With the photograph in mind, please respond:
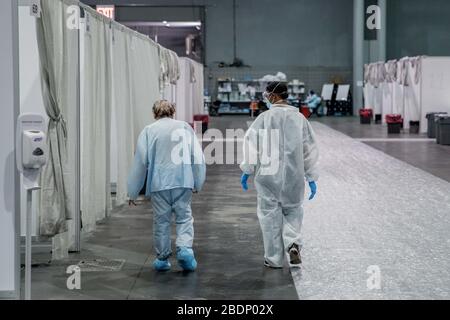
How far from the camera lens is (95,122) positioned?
8922mm

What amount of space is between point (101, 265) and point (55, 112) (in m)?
1.37

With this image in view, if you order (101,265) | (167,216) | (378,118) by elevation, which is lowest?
(101,265)

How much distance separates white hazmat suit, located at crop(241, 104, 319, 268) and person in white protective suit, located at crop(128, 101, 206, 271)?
1.78 feet

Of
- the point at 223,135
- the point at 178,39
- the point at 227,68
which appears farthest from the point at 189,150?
the point at 178,39

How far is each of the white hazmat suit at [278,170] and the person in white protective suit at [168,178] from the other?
54cm

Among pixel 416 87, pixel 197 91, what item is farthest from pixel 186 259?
pixel 197 91

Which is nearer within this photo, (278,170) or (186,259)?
(186,259)

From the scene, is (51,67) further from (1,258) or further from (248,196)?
(248,196)

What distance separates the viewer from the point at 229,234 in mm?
8664

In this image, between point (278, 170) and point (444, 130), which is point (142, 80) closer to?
point (278, 170)

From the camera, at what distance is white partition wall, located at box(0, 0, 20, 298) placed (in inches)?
228

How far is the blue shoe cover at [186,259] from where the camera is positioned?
6.76 m

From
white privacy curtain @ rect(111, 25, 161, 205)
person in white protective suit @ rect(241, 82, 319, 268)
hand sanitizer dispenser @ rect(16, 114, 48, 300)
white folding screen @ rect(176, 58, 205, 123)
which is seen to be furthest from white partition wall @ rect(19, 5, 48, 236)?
white folding screen @ rect(176, 58, 205, 123)

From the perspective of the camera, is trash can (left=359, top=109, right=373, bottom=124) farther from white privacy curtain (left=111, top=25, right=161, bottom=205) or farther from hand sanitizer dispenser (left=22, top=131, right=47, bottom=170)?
hand sanitizer dispenser (left=22, top=131, right=47, bottom=170)
